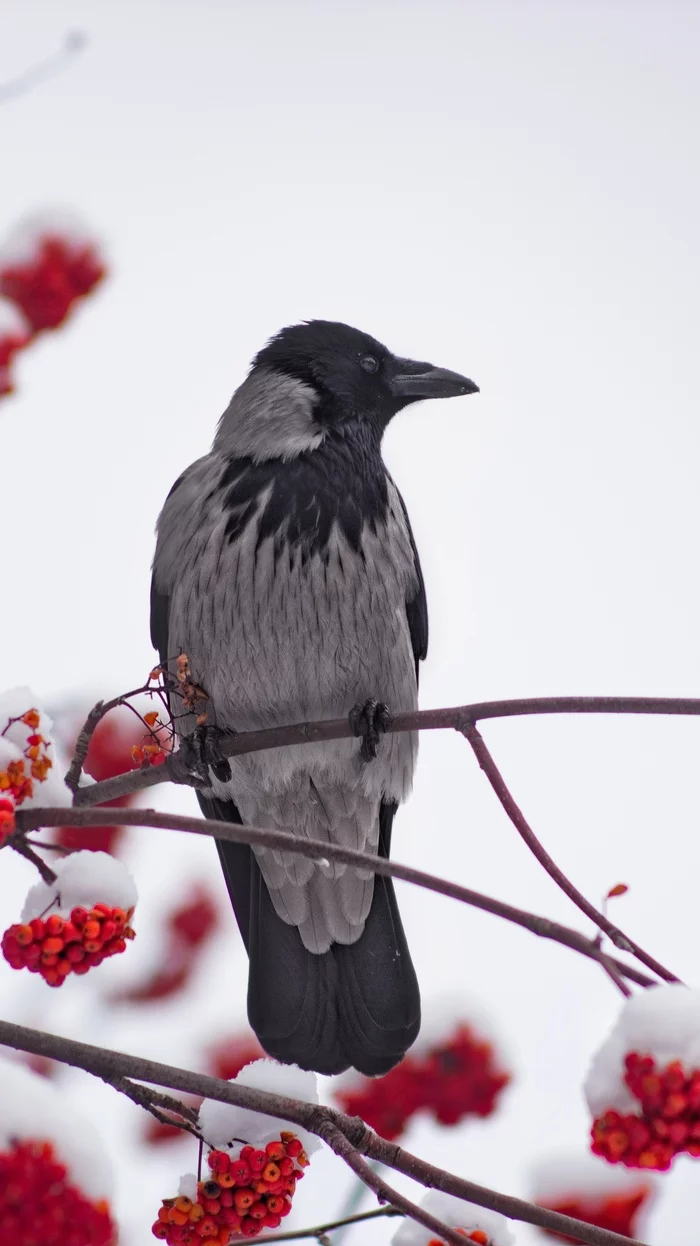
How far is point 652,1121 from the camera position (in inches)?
48.3

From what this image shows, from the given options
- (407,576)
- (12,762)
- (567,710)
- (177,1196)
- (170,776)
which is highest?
(407,576)

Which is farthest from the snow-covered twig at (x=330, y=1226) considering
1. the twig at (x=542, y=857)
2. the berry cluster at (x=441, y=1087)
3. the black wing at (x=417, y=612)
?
the black wing at (x=417, y=612)

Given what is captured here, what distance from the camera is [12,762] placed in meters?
1.50

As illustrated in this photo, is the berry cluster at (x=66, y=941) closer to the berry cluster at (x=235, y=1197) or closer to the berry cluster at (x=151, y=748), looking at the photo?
the berry cluster at (x=235, y=1197)

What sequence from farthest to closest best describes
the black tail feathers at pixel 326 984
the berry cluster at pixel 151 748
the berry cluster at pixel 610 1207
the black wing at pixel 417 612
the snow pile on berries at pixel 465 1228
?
the black wing at pixel 417 612 → the black tail feathers at pixel 326 984 → the berry cluster at pixel 610 1207 → the berry cluster at pixel 151 748 → the snow pile on berries at pixel 465 1228

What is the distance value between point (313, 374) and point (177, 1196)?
87.8 inches

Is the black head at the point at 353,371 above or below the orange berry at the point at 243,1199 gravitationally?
above

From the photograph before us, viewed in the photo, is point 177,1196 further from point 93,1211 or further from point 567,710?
point 567,710

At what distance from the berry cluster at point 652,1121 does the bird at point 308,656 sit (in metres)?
1.44

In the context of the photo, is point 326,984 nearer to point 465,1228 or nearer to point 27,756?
point 465,1228

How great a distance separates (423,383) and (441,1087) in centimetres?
179

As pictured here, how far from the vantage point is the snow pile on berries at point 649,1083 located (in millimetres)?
1206

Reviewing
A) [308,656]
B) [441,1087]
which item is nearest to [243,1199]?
[441,1087]

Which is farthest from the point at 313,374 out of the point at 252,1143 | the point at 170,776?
the point at 252,1143
